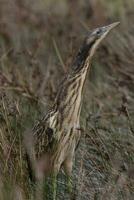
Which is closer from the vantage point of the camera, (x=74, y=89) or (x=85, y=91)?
(x=74, y=89)

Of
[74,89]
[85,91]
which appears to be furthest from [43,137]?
[85,91]

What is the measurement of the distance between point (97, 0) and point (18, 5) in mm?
881

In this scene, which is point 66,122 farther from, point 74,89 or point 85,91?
point 85,91

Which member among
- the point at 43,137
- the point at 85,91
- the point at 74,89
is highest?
the point at 74,89

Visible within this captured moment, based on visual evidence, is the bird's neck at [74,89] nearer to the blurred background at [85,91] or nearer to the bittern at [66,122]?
the bittern at [66,122]

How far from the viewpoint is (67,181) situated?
512cm

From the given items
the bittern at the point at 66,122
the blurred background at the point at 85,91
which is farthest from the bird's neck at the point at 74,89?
the blurred background at the point at 85,91

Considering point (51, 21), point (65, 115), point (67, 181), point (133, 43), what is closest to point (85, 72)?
point (65, 115)

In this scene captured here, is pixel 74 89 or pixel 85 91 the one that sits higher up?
pixel 74 89

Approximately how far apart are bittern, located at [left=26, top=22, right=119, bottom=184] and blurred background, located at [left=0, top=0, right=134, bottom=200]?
3.5 inches

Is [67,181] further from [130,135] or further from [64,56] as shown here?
[64,56]

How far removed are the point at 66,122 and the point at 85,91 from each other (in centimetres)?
218

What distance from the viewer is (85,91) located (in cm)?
731

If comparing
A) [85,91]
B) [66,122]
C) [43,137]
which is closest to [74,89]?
[66,122]
